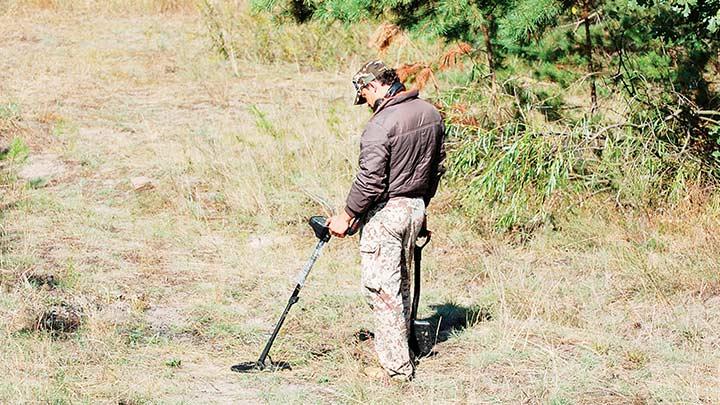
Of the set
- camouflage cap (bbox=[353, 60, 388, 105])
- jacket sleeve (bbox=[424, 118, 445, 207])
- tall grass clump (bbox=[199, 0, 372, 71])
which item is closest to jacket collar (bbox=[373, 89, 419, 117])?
camouflage cap (bbox=[353, 60, 388, 105])

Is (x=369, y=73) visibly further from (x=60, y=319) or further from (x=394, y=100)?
(x=60, y=319)

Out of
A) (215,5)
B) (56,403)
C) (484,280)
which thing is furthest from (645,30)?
(215,5)

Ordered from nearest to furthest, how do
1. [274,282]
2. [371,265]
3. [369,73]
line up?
[369,73] → [371,265] → [274,282]

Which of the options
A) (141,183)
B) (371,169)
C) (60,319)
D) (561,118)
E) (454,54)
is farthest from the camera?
(141,183)

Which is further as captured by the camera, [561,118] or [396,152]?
[561,118]

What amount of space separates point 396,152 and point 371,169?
0.51ft

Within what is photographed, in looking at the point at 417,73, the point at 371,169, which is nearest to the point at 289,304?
the point at 371,169

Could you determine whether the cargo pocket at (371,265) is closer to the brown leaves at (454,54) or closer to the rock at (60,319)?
the rock at (60,319)

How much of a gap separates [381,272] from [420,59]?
681 centimetres

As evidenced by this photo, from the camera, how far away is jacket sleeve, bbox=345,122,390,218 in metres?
4.96

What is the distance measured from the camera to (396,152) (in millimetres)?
5012

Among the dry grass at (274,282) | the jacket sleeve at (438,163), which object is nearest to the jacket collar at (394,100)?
the jacket sleeve at (438,163)

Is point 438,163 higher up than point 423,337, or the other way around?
point 438,163

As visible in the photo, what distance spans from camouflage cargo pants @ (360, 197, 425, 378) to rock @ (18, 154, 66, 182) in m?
5.11
